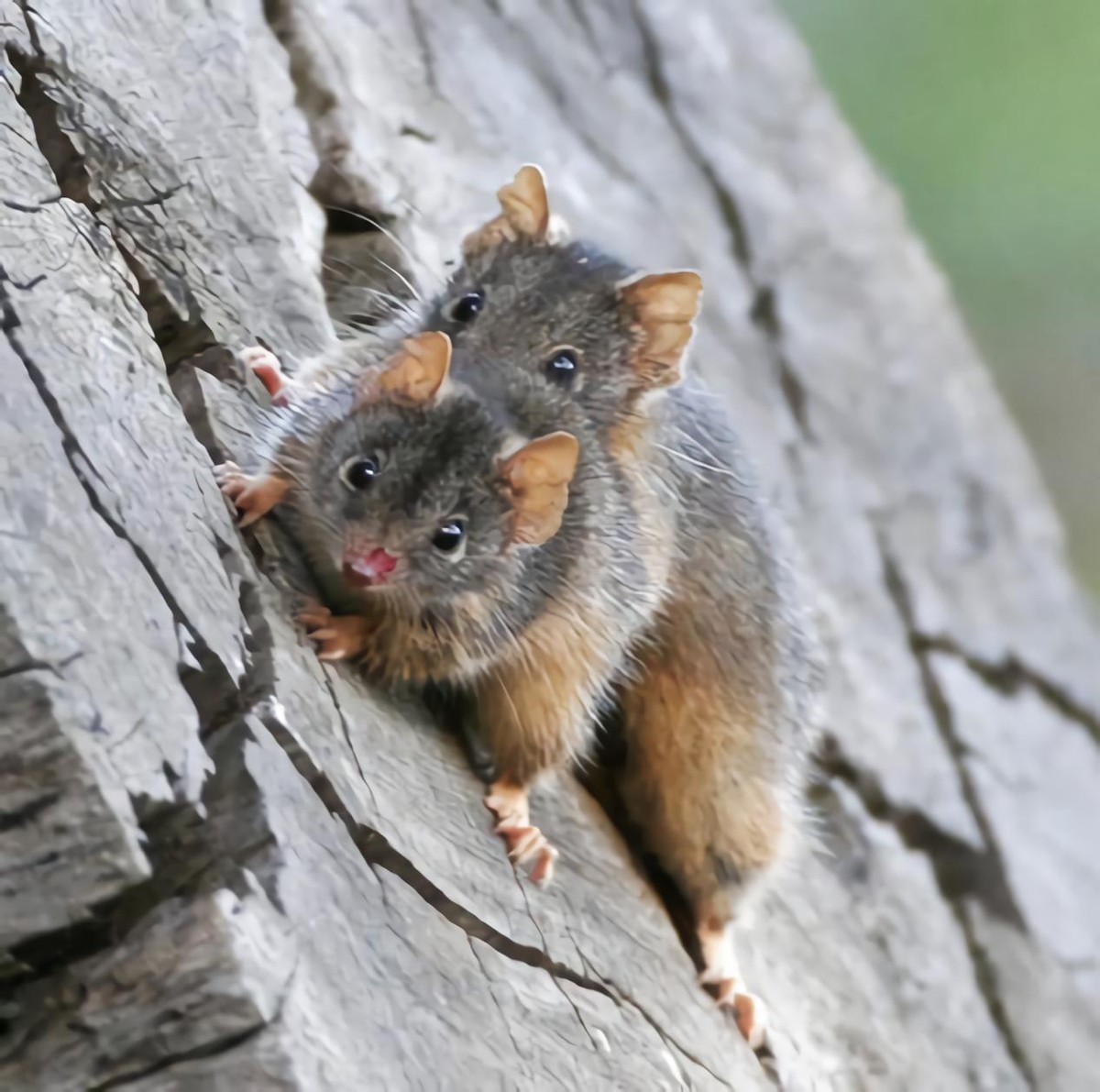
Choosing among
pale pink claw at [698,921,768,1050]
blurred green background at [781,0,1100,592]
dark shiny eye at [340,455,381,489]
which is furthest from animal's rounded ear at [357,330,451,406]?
blurred green background at [781,0,1100,592]

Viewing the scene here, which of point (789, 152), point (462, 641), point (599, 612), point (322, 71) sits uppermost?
point (789, 152)

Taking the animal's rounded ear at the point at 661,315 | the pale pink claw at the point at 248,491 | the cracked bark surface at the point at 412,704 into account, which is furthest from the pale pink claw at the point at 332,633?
the animal's rounded ear at the point at 661,315

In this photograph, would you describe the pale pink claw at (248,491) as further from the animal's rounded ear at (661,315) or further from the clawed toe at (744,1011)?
the clawed toe at (744,1011)

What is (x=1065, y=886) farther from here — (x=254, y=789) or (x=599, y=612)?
(x=254, y=789)

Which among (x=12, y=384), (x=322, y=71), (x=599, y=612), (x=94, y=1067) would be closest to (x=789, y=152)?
(x=322, y=71)

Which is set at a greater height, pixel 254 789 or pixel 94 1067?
pixel 254 789

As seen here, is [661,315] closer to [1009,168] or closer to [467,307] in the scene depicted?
[467,307]

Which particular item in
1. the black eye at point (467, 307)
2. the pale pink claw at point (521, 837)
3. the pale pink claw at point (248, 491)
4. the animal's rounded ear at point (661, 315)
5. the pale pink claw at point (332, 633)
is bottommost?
the pale pink claw at point (521, 837)
